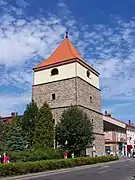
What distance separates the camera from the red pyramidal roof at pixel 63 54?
53875mm

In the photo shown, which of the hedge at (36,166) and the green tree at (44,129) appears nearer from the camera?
the hedge at (36,166)

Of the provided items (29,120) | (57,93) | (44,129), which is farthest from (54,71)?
(44,129)

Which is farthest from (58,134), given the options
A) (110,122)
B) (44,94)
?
(110,122)

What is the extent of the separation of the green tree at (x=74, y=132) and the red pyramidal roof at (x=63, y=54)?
13219 mm

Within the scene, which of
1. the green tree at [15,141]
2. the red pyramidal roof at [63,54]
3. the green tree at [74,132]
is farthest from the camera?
the red pyramidal roof at [63,54]

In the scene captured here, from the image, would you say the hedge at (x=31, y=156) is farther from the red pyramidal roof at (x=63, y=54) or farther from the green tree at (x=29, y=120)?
the red pyramidal roof at (x=63, y=54)

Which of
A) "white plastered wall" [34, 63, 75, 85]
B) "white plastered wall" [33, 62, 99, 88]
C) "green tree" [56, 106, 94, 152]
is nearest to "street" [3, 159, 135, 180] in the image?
"green tree" [56, 106, 94, 152]

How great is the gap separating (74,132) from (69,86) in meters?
11.4

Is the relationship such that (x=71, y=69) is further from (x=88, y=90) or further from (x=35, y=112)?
(x=35, y=112)

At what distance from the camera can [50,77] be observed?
5319 centimetres

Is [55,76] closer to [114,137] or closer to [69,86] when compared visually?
[69,86]

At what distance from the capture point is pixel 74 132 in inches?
1613

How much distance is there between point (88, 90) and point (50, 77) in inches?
275

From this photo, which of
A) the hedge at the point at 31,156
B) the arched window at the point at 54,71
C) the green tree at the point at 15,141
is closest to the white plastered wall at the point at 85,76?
the arched window at the point at 54,71
